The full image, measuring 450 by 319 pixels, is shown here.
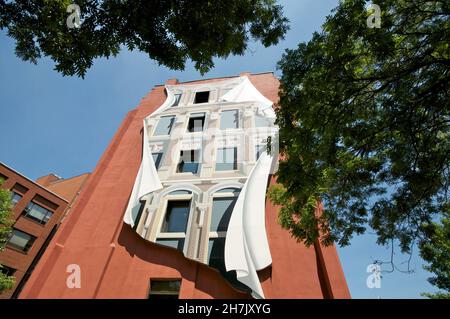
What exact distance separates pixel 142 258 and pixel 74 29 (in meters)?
9.24

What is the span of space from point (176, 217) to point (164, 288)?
10.5 feet

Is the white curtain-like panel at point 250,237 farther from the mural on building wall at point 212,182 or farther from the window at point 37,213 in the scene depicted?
the window at point 37,213

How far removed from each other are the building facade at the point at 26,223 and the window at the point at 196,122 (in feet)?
67.4

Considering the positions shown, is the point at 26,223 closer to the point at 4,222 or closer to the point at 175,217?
the point at 4,222

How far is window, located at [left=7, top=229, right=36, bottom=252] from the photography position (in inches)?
1050

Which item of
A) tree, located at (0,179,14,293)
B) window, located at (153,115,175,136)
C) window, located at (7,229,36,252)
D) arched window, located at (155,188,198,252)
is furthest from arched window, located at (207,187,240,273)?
window, located at (7,229,36,252)

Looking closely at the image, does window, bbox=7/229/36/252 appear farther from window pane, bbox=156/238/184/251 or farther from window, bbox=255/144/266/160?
window, bbox=255/144/266/160

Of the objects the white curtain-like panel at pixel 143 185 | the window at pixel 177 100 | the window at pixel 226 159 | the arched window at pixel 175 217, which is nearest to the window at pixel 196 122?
the window at pixel 177 100

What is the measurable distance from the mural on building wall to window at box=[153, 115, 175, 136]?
60 millimetres

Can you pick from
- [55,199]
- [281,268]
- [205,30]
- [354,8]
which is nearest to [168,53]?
[205,30]

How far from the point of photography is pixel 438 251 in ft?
35.4

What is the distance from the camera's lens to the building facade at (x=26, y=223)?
2577 centimetres

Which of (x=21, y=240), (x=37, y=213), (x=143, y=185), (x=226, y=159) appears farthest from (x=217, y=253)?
(x=37, y=213)
